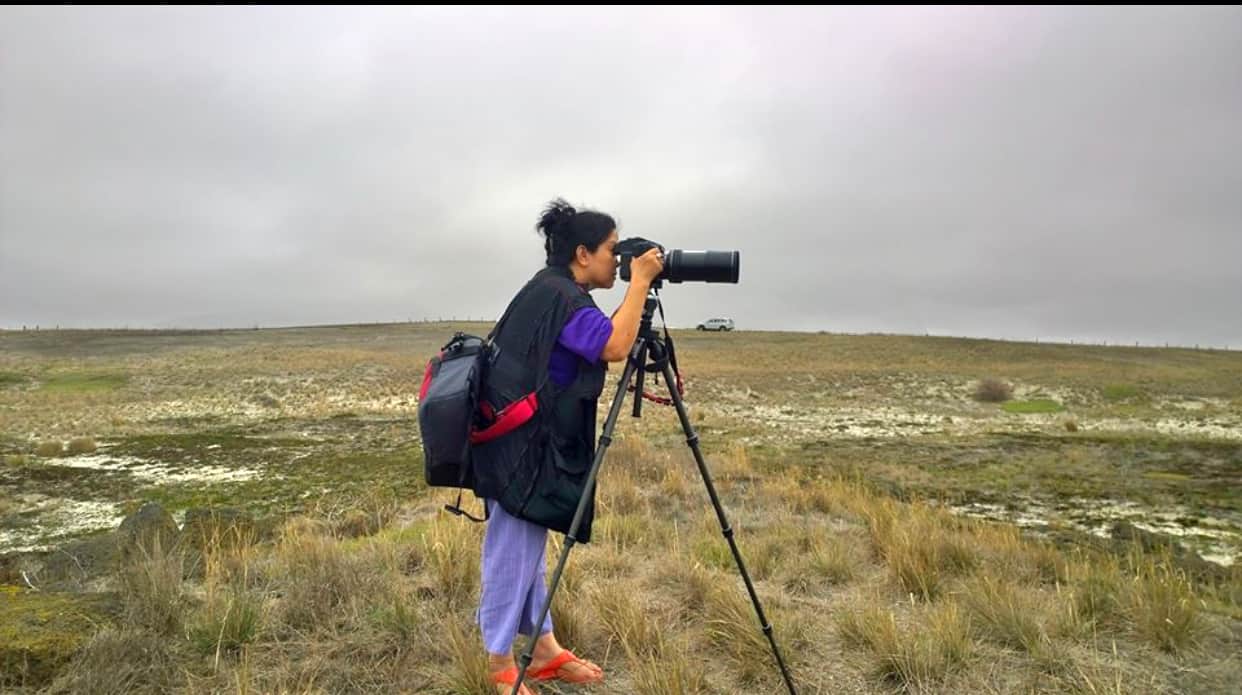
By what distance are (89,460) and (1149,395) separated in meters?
36.3

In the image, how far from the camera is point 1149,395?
27.9 m

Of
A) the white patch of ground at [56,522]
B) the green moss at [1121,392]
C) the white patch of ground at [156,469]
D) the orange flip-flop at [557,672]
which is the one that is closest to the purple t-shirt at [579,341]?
the orange flip-flop at [557,672]

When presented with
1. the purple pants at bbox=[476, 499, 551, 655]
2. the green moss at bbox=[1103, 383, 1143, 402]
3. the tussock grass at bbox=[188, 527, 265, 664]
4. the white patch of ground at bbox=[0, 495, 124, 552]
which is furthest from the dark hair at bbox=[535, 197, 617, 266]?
the green moss at bbox=[1103, 383, 1143, 402]

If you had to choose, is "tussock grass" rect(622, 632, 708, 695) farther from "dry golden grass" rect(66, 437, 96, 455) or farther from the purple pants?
"dry golden grass" rect(66, 437, 96, 455)

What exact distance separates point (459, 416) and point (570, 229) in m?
1.03

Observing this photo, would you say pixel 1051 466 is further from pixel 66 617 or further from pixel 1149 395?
pixel 1149 395

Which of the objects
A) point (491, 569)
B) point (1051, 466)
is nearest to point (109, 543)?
point (491, 569)

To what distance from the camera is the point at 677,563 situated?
5047 millimetres

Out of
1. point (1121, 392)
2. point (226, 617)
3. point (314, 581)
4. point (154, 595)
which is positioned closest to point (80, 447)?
point (154, 595)

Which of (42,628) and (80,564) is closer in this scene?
(42,628)

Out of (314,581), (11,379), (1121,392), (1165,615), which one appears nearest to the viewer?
(1165,615)

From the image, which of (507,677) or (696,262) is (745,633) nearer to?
(507,677)

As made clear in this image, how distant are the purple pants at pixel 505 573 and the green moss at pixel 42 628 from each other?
2.13 m

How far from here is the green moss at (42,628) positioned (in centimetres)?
309
